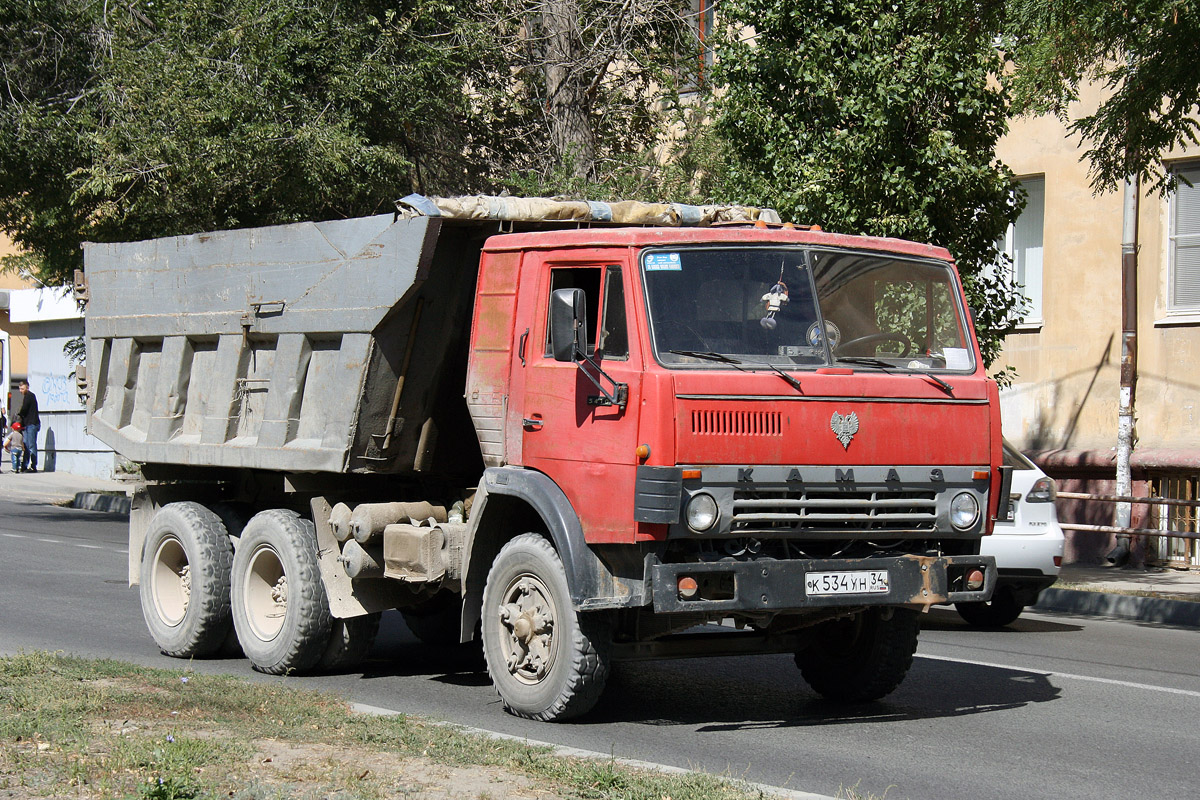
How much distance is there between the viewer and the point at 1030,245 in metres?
19.3

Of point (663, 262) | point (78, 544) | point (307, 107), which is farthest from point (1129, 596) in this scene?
point (78, 544)

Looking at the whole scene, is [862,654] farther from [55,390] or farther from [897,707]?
[55,390]

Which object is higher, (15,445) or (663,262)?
(663,262)

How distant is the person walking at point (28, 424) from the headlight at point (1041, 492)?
2658 centimetres

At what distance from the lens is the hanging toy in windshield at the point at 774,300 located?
721cm

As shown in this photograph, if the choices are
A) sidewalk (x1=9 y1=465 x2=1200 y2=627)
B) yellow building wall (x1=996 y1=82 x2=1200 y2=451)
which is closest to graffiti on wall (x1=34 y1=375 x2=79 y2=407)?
sidewalk (x1=9 y1=465 x2=1200 y2=627)

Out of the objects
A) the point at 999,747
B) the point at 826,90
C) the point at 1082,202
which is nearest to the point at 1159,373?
the point at 1082,202

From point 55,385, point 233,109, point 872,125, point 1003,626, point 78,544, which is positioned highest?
point 233,109

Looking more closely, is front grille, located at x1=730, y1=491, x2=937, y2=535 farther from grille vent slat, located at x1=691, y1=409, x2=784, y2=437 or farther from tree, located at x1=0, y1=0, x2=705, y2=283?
tree, located at x1=0, y1=0, x2=705, y2=283

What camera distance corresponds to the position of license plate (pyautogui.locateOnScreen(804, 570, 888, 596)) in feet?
22.6

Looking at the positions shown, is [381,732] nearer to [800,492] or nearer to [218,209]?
[800,492]

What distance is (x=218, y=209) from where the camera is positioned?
17281 millimetres

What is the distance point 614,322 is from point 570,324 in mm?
212

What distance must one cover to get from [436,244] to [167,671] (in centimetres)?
282
